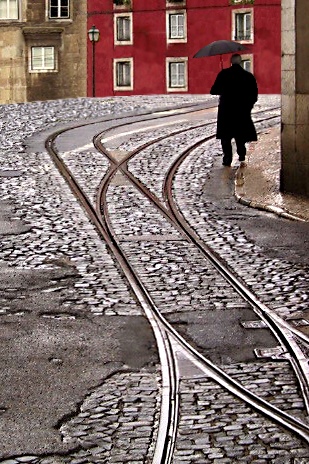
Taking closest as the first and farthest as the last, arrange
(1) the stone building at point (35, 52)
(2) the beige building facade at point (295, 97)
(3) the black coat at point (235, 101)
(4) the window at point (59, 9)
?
(2) the beige building facade at point (295, 97) → (3) the black coat at point (235, 101) → (4) the window at point (59, 9) → (1) the stone building at point (35, 52)

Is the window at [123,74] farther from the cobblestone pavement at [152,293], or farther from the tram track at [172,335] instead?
the tram track at [172,335]

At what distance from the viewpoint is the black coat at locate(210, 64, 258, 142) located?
18.9 metres

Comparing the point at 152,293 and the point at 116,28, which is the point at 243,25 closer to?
the point at 116,28

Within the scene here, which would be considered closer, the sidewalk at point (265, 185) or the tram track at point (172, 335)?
the tram track at point (172, 335)

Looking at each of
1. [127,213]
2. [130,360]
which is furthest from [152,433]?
[127,213]

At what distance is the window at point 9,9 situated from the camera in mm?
58875

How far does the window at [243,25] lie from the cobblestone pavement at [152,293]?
34957 mm

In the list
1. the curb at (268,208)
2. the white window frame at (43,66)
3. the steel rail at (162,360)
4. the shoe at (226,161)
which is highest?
the white window frame at (43,66)

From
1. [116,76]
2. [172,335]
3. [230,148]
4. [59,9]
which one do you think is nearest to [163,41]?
[116,76]

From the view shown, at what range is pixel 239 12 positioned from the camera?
5459 centimetres

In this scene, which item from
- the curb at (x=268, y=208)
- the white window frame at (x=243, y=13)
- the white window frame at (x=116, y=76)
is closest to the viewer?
the curb at (x=268, y=208)

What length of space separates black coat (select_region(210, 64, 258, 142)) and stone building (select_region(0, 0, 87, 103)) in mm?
39592

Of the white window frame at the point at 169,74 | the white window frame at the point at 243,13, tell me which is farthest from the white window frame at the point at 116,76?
the white window frame at the point at 243,13

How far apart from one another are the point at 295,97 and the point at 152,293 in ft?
22.8
